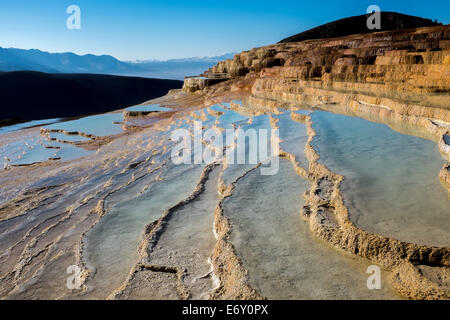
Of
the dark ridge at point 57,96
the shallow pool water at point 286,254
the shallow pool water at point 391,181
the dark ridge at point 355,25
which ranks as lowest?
the shallow pool water at point 286,254

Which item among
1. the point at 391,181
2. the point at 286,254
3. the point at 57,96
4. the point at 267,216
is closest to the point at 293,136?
the point at 391,181

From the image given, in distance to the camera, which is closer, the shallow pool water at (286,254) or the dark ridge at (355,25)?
the shallow pool water at (286,254)

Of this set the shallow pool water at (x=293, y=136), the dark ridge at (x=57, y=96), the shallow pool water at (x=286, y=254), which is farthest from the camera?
the dark ridge at (x=57, y=96)

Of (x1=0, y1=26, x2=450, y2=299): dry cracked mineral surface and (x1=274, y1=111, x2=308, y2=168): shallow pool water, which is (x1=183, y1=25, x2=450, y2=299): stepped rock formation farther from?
(x1=274, y1=111, x2=308, y2=168): shallow pool water

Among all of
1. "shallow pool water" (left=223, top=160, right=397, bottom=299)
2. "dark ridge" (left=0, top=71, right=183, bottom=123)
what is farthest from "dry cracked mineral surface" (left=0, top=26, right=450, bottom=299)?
"dark ridge" (left=0, top=71, right=183, bottom=123)

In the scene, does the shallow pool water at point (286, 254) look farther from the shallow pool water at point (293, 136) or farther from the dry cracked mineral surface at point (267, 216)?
the shallow pool water at point (293, 136)

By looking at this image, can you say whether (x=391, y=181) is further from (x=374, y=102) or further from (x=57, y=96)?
(x=57, y=96)

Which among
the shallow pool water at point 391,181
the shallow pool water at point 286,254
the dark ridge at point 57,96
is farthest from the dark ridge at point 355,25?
the shallow pool water at point 286,254
